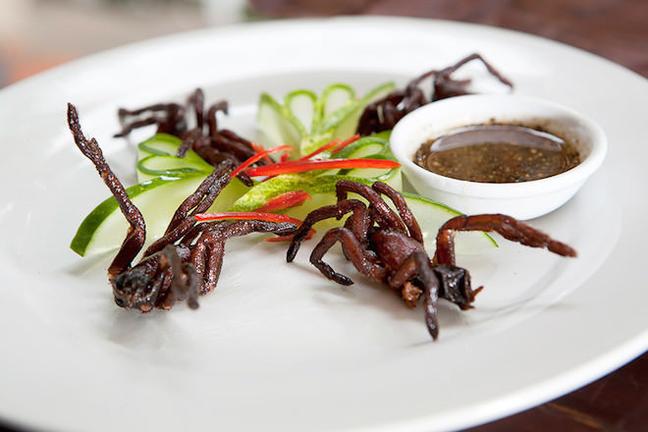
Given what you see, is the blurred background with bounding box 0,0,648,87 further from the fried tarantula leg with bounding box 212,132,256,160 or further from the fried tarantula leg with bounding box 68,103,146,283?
the fried tarantula leg with bounding box 68,103,146,283

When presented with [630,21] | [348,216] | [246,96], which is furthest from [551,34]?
[348,216]

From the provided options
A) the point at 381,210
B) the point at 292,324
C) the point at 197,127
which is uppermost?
the point at 381,210

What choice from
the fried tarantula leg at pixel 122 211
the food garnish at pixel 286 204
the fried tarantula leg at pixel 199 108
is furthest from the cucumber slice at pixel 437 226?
the fried tarantula leg at pixel 199 108

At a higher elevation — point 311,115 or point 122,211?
point 122,211

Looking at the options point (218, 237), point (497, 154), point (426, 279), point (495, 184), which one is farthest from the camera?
point (497, 154)

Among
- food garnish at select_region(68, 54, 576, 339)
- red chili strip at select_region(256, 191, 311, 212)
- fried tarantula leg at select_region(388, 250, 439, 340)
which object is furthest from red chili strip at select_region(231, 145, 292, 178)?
fried tarantula leg at select_region(388, 250, 439, 340)

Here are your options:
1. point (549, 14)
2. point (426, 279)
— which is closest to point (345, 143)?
point (426, 279)

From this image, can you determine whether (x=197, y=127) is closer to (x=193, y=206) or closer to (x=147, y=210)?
(x=147, y=210)
